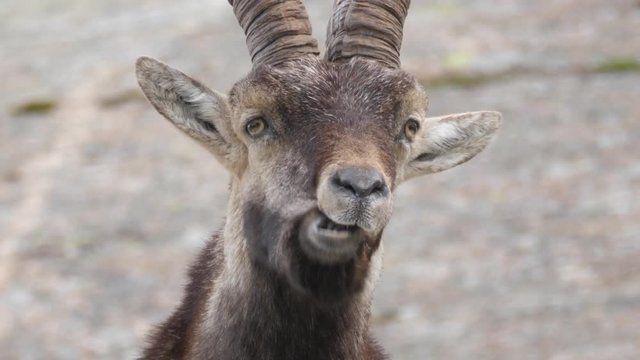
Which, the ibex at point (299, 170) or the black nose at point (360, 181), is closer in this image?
the black nose at point (360, 181)

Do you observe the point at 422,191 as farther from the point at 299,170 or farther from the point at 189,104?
the point at 299,170

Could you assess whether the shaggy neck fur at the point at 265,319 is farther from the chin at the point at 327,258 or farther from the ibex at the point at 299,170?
the chin at the point at 327,258

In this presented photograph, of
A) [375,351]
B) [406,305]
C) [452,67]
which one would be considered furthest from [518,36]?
[375,351]

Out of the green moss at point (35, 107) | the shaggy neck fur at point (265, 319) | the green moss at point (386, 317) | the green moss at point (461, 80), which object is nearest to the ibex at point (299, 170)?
the shaggy neck fur at point (265, 319)

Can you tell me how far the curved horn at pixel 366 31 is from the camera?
9656mm

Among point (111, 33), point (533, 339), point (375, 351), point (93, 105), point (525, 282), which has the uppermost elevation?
point (111, 33)

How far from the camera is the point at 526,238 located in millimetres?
21672

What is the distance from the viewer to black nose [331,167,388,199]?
8172mm

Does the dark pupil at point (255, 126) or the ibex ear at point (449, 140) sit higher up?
the ibex ear at point (449, 140)

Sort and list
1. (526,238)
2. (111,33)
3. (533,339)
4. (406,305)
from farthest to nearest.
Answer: (111,33)
(526,238)
(406,305)
(533,339)

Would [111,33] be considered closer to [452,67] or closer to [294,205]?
[452,67]

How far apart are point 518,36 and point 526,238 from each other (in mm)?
7606

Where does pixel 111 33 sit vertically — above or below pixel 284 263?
above

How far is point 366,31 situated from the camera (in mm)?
9727
